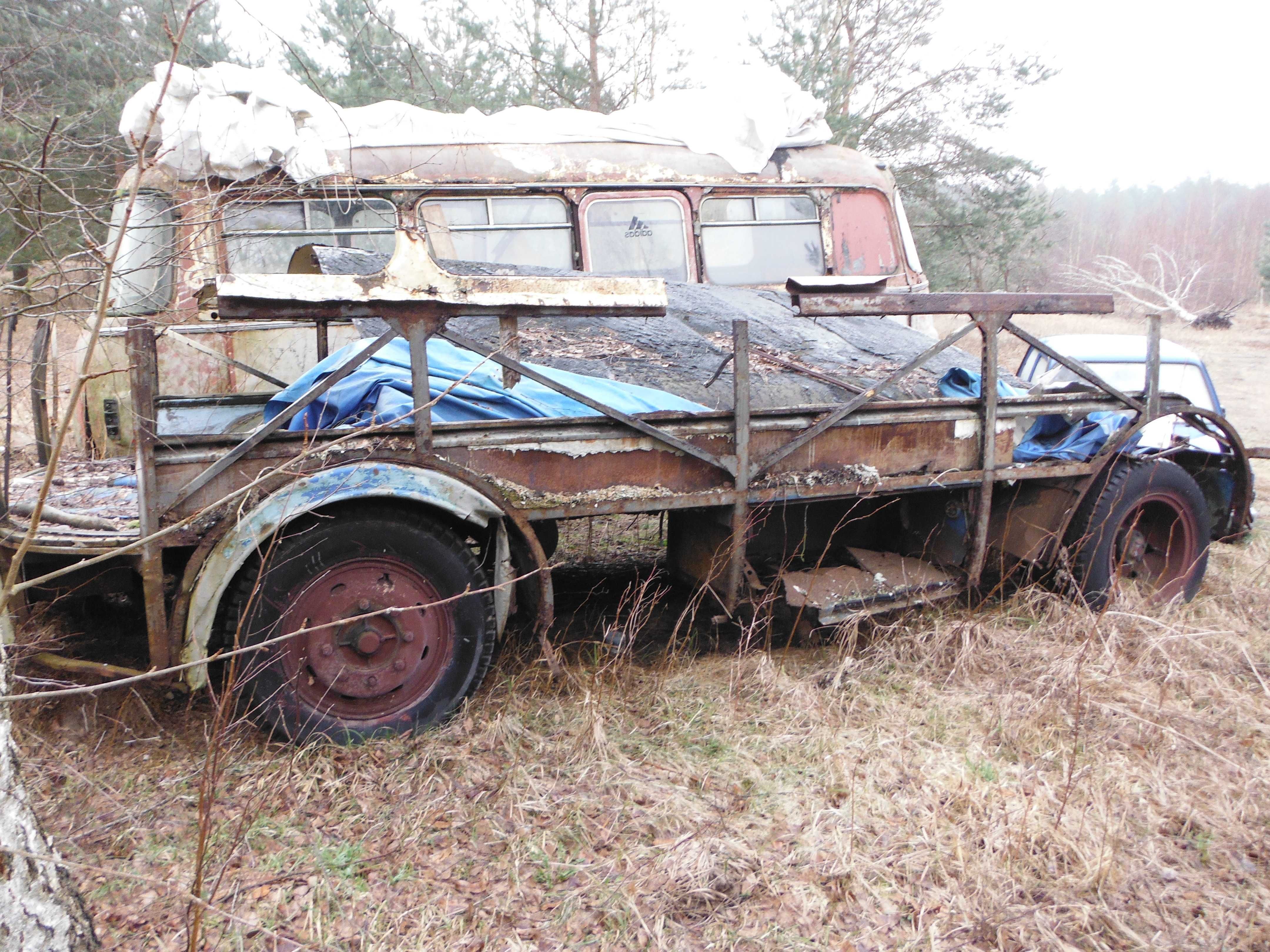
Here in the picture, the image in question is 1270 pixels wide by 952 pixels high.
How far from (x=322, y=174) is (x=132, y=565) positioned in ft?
9.70

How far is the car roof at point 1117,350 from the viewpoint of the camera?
6695mm

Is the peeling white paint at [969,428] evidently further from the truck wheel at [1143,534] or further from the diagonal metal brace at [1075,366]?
the truck wheel at [1143,534]

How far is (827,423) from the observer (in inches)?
137

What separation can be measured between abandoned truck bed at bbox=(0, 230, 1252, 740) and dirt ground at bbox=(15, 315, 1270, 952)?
27 centimetres

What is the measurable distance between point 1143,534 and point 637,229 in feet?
11.2

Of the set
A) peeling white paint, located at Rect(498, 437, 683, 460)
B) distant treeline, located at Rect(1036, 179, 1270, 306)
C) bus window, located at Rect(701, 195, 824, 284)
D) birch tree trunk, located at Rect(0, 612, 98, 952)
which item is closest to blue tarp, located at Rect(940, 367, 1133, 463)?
→ peeling white paint, located at Rect(498, 437, 683, 460)

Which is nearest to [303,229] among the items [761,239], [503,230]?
[503,230]

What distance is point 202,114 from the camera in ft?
15.6

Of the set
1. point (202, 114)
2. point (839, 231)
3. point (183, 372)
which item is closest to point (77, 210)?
point (183, 372)

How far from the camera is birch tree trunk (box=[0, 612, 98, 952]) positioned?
1.72 metres

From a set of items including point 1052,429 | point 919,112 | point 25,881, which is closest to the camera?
point 25,881

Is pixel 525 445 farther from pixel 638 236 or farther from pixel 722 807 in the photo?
pixel 638 236

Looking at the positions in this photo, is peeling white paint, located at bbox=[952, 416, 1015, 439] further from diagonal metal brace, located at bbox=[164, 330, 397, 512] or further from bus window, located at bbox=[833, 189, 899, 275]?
bus window, located at bbox=[833, 189, 899, 275]

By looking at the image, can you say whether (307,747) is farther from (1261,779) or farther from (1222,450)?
(1222,450)
